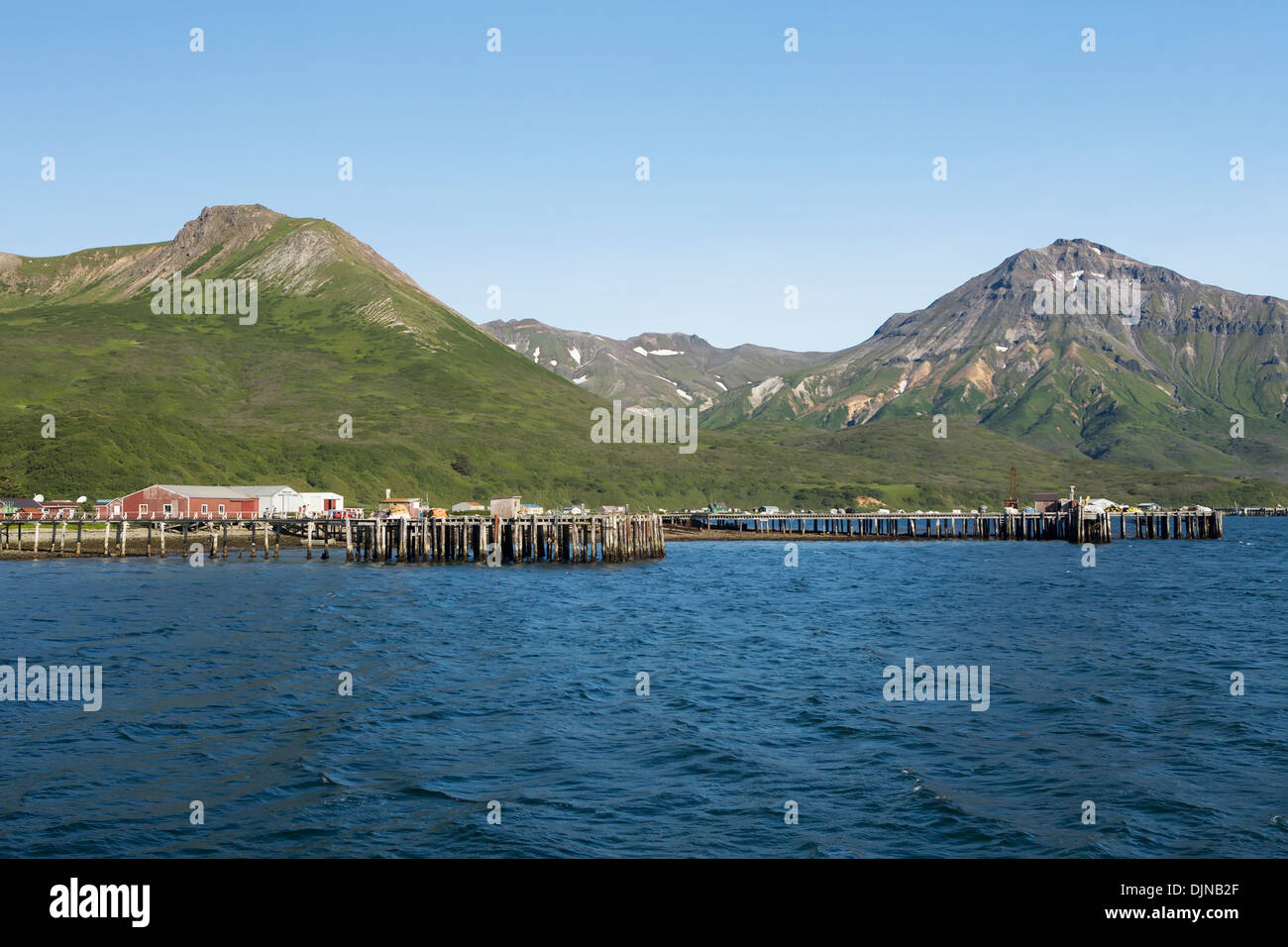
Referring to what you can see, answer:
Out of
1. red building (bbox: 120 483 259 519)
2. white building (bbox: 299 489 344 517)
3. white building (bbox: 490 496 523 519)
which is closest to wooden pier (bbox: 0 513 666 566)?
red building (bbox: 120 483 259 519)

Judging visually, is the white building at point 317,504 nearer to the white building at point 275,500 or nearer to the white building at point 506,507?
the white building at point 275,500

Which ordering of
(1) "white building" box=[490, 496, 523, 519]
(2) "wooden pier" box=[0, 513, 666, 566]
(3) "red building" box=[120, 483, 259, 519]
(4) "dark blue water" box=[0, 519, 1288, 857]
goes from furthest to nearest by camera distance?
1. (1) "white building" box=[490, 496, 523, 519]
2. (3) "red building" box=[120, 483, 259, 519]
3. (2) "wooden pier" box=[0, 513, 666, 566]
4. (4) "dark blue water" box=[0, 519, 1288, 857]

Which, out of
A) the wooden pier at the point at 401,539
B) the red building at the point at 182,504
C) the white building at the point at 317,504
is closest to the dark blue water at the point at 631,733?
the wooden pier at the point at 401,539

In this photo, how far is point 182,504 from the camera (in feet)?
407

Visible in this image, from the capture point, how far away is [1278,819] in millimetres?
22531

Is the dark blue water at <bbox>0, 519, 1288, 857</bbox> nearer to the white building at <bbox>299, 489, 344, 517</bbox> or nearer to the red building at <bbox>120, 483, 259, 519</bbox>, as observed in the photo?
the red building at <bbox>120, 483, 259, 519</bbox>

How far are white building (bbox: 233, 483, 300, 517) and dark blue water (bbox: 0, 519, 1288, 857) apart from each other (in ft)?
211

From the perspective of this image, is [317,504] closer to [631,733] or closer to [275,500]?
[275,500]

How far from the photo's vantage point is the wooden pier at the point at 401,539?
103312mm

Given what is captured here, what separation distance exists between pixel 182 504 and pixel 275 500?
1088cm

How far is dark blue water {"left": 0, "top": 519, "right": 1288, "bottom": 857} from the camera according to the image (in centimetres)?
2156

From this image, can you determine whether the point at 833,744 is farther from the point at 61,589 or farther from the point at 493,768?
the point at 61,589

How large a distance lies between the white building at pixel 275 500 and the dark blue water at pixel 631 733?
211 feet
